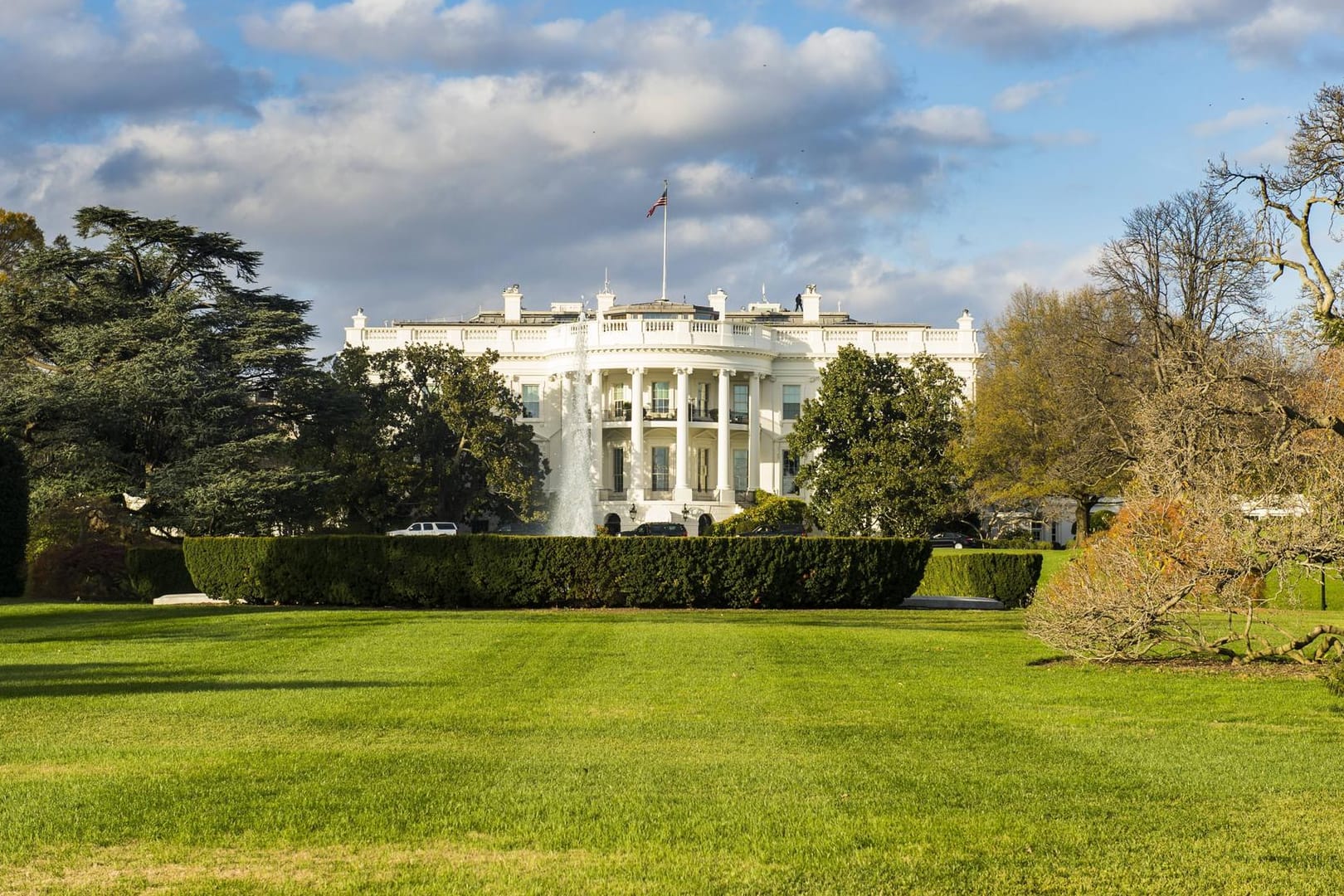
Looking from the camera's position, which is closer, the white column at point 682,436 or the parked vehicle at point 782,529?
the parked vehicle at point 782,529

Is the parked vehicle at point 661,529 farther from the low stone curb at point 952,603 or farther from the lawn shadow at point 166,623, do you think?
the lawn shadow at point 166,623

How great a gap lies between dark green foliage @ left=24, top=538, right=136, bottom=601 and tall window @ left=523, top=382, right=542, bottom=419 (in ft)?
146

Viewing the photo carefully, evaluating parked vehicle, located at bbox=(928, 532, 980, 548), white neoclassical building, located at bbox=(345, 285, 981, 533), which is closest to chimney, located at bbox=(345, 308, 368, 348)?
white neoclassical building, located at bbox=(345, 285, 981, 533)

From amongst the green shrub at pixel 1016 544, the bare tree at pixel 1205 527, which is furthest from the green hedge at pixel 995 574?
the green shrub at pixel 1016 544

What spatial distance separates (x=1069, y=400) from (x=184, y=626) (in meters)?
38.7

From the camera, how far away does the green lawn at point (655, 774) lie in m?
7.04

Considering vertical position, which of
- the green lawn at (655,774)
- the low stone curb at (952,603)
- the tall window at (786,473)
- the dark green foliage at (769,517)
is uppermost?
the tall window at (786,473)

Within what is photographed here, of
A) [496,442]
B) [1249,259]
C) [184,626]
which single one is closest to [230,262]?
[496,442]

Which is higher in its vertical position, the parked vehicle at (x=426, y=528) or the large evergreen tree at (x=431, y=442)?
the large evergreen tree at (x=431, y=442)

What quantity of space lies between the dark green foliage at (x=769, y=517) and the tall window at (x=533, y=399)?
67.8 feet

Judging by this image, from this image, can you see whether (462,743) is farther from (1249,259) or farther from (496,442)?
(496,442)

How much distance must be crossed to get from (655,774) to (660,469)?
216 ft

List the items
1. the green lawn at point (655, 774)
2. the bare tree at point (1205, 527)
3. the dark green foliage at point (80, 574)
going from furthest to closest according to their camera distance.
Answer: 1. the dark green foliage at point (80, 574)
2. the bare tree at point (1205, 527)
3. the green lawn at point (655, 774)

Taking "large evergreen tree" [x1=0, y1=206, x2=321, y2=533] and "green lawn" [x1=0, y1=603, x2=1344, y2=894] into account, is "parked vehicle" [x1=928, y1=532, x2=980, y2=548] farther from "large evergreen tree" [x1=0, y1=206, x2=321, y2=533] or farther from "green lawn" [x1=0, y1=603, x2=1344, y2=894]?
"green lawn" [x1=0, y1=603, x2=1344, y2=894]
